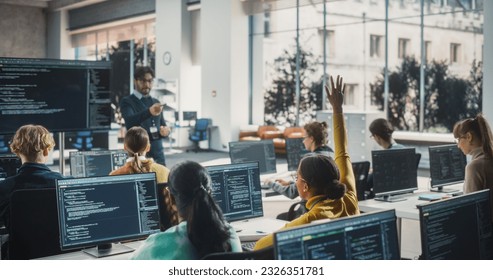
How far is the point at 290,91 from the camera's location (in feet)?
46.8

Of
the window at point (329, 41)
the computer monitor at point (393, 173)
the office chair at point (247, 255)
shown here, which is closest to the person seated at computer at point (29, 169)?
the office chair at point (247, 255)

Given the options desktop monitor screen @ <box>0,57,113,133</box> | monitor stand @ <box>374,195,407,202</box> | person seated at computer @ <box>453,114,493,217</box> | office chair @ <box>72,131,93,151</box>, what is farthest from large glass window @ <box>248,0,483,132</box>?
desktop monitor screen @ <box>0,57,113,133</box>

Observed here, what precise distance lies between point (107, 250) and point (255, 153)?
256cm

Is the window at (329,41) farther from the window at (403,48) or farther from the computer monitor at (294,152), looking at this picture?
the computer monitor at (294,152)

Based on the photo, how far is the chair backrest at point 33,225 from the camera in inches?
113

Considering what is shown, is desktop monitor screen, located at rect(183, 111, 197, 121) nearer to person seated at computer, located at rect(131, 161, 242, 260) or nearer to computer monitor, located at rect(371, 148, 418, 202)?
computer monitor, located at rect(371, 148, 418, 202)

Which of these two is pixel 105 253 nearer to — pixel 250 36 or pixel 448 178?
pixel 448 178

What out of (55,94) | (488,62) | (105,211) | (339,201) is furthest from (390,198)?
(488,62)

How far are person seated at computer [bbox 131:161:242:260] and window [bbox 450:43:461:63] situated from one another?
10338mm

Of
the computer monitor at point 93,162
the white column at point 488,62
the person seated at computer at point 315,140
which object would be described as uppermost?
the white column at point 488,62

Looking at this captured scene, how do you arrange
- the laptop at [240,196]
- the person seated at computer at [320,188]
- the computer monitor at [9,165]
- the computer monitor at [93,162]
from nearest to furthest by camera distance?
1. the person seated at computer at [320,188]
2. the laptop at [240,196]
3. the computer monitor at [9,165]
4. the computer monitor at [93,162]

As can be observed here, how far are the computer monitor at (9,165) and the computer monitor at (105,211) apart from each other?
1202 millimetres

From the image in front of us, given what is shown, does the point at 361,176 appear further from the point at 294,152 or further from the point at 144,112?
the point at 144,112

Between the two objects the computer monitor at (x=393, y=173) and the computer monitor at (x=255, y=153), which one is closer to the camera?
the computer monitor at (x=393, y=173)
